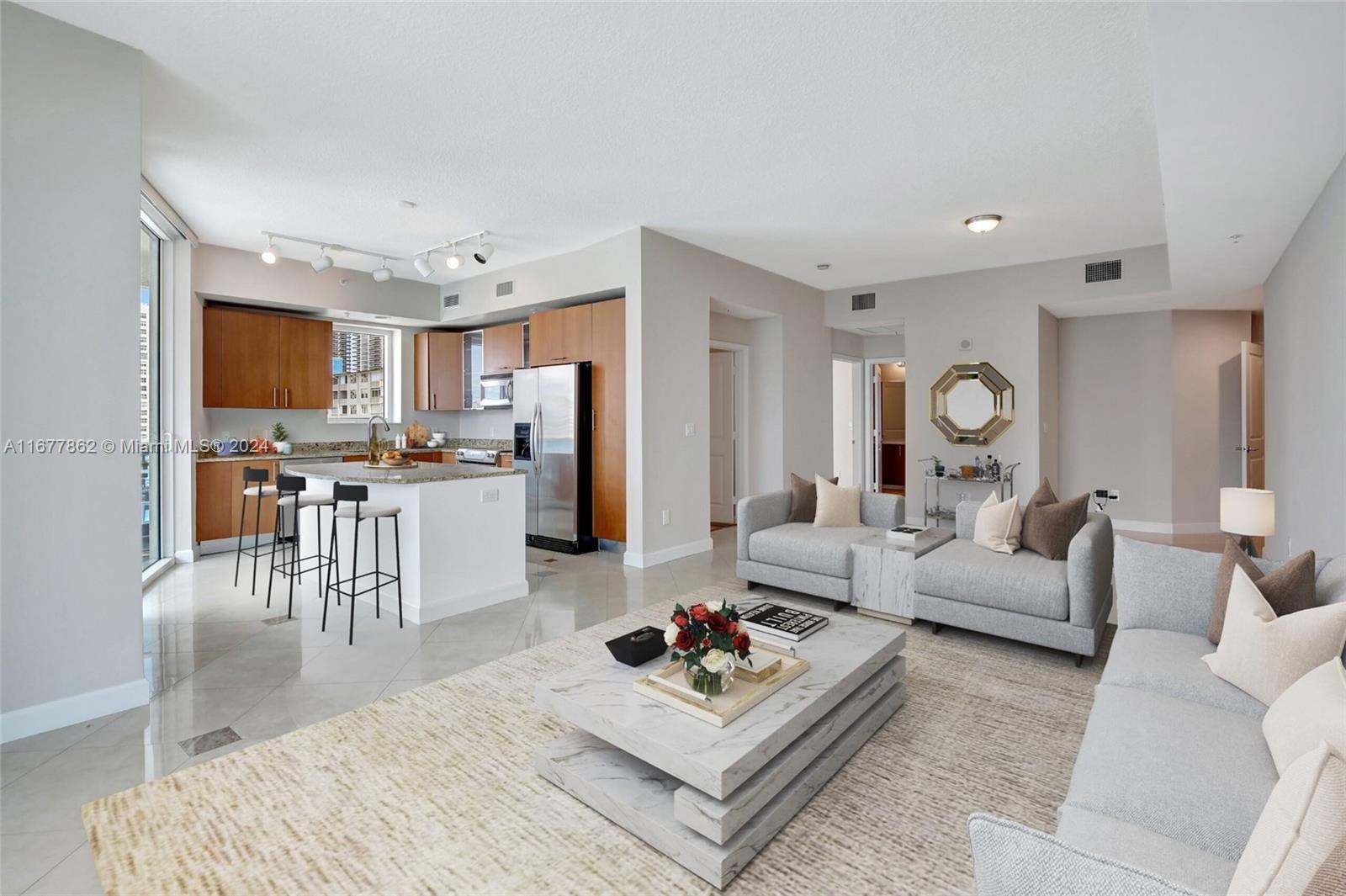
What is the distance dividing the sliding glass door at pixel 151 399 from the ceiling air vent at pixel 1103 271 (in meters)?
8.07

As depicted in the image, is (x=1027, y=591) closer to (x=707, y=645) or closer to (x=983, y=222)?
(x=707, y=645)

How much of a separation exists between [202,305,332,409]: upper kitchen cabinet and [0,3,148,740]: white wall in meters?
3.74

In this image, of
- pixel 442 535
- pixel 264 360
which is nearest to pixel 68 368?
pixel 442 535

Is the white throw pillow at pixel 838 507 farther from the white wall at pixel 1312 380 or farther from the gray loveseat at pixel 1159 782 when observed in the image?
the white wall at pixel 1312 380

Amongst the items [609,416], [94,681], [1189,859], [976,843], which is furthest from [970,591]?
[94,681]

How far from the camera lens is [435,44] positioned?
107 inches

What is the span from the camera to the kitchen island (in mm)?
3967

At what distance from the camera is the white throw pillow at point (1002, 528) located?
12.4 feet

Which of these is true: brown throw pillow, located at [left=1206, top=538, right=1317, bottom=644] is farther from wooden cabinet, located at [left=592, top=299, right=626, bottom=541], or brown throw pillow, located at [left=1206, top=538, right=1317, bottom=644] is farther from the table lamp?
wooden cabinet, located at [left=592, top=299, right=626, bottom=541]

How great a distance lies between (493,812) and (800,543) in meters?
2.68

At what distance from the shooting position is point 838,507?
4.59m

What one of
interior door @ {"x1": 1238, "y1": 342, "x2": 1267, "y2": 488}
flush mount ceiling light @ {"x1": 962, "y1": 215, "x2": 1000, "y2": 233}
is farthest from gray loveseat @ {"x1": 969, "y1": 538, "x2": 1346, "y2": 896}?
interior door @ {"x1": 1238, "y1": 342, "x2": 1267, "y2": 488}

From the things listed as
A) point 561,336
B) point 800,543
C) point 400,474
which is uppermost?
point 561,336

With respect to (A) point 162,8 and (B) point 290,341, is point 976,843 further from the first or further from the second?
(B) point 290,341
